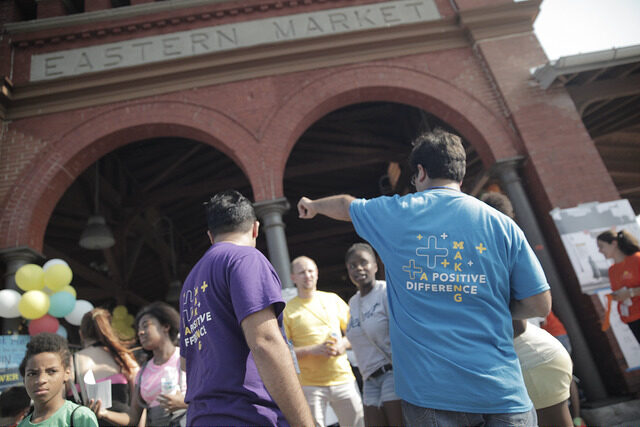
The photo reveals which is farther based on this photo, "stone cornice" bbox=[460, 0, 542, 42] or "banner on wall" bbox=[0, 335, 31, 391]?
"stone cornice" bbox=[460, 0, 542, 42]

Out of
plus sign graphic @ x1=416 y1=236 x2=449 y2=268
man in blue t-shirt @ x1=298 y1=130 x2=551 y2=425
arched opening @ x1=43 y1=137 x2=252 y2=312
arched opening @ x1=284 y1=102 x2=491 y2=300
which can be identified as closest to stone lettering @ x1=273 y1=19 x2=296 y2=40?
arched opening @ x1=284 y1=102 x2=491 y2=300

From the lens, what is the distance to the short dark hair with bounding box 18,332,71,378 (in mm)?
2547

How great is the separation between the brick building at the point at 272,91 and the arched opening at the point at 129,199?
2271 mm

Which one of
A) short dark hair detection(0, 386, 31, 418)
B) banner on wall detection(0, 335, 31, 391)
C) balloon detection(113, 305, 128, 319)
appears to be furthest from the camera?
balloon detection(113, 305, 128, 319)

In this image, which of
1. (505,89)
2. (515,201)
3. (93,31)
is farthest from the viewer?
(93,31)

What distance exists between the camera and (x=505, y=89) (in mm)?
6844

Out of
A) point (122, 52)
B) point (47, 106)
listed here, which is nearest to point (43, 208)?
point (47, 106)

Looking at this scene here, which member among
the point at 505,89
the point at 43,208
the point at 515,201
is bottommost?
the point at 515,201

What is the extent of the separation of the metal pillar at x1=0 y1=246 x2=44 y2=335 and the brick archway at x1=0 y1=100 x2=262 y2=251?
0.18 metres

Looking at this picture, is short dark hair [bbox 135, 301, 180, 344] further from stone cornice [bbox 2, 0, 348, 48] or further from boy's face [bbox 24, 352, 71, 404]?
stone cornice [bbox 2, 0, 348, 48]

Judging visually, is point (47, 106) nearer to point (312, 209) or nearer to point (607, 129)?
point (312, 209)

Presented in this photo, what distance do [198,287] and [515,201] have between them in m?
5.79

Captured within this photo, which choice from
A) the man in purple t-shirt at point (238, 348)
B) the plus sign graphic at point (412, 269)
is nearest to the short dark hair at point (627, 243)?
the plus sign graphic at point (412, 269)

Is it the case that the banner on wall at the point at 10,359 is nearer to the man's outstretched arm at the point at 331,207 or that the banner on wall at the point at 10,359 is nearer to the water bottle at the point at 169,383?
the water bottle at the point at 169,383
